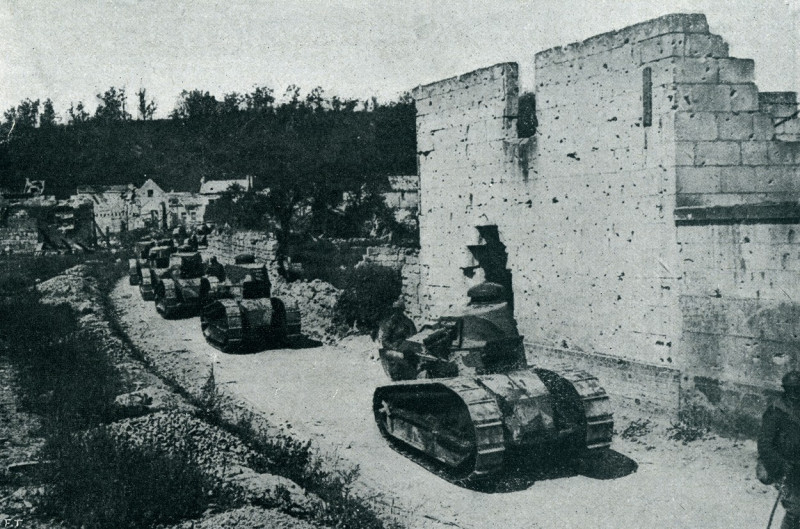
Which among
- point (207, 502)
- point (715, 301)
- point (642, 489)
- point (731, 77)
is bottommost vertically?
point (642, 489)

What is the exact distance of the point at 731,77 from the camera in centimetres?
868

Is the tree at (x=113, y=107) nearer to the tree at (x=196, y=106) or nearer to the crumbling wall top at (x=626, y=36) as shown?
the tree at (x=196, y=106)

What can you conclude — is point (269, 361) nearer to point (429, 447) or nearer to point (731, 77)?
point (429, 447)

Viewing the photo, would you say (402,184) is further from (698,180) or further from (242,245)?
(698,180)

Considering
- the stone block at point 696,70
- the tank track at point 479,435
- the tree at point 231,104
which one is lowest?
the tank track at point 479,435

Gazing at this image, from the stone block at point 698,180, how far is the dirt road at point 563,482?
113 inches

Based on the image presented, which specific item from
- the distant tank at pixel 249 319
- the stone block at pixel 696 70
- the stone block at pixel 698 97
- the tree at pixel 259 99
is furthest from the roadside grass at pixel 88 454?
the tree at pixel 259 99

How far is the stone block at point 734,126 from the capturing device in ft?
28.4

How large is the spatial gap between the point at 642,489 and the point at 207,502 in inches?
166

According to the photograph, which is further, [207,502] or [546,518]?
[546,518]

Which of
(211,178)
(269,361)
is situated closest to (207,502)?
(269,361)

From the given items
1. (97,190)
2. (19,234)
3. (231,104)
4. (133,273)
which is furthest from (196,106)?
(133,273)

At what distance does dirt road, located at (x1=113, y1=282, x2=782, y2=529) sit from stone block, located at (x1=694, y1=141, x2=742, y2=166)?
10.7ft

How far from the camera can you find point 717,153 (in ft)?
28.4
